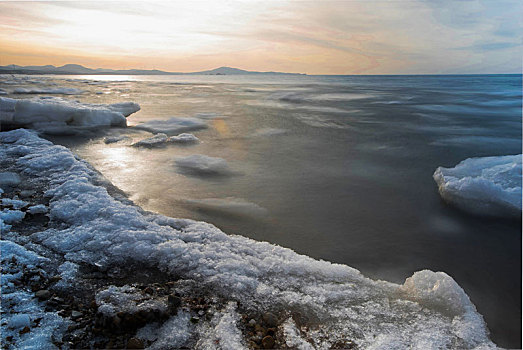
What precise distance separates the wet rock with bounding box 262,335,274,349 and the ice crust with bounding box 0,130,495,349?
144 millimetres

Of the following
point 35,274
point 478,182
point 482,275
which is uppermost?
point 478,182

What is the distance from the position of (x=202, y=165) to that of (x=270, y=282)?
4.08 meters

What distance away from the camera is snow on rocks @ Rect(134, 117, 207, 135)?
34.2 ft

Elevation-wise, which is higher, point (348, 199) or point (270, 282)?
point (348, 199)

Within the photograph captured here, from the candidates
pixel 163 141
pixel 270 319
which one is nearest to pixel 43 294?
pixel 270 319

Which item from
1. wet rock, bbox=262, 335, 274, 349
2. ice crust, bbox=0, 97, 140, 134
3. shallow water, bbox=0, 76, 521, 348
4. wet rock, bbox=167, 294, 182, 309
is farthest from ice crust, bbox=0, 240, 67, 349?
ice crust, bbox=0, 97, 140, 134

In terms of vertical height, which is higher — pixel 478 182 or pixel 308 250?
pixel 478 182

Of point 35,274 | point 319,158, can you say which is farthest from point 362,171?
point 35,274

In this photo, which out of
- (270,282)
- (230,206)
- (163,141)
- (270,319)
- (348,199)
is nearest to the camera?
(270,319)

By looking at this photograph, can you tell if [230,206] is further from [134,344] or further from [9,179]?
[9,179]

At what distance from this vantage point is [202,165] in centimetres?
648

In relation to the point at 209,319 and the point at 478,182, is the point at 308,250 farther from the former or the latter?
the point at 478,182

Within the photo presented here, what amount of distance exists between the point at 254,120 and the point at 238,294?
1088 centimetres

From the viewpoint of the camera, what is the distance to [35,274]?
2625 mm
